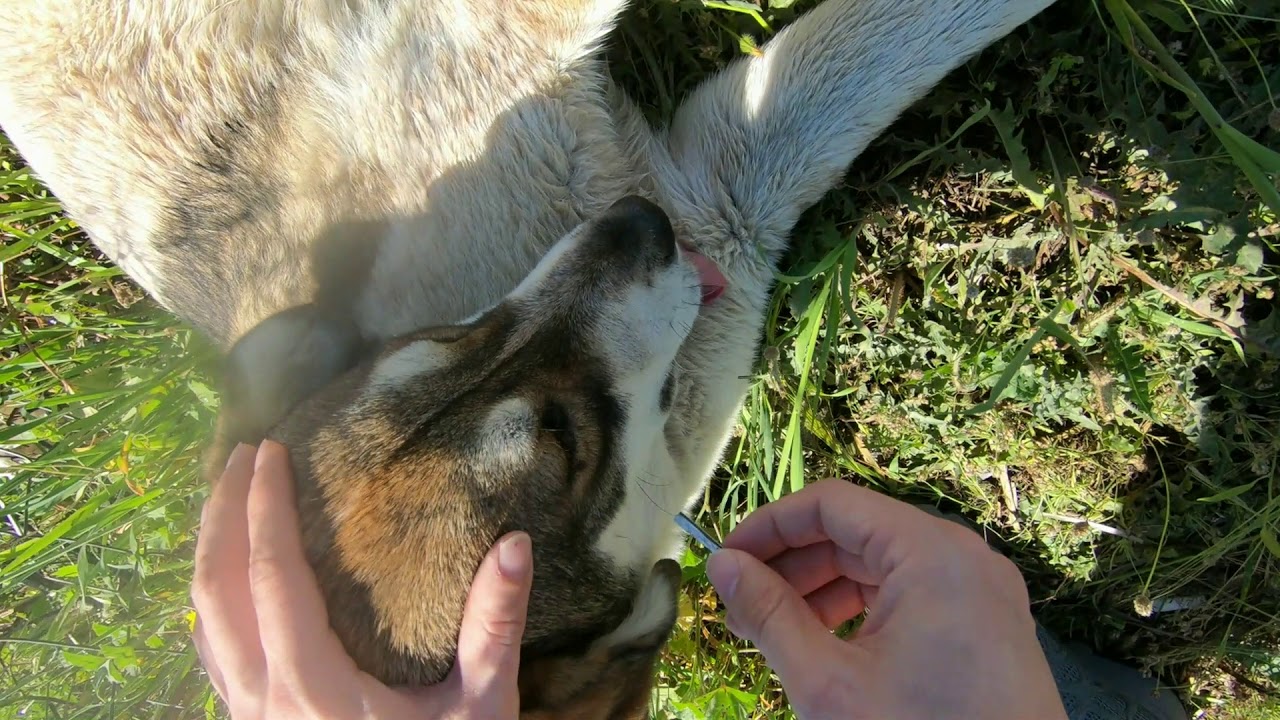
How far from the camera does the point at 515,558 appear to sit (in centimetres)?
192

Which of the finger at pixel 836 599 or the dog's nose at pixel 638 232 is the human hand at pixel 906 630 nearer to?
the finger at pixel 836 599

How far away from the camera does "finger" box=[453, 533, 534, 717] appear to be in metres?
1.88

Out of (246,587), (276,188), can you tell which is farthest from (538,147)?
(246,587)

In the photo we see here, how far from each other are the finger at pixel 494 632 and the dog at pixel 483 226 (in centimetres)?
14

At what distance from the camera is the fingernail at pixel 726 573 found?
2131mm

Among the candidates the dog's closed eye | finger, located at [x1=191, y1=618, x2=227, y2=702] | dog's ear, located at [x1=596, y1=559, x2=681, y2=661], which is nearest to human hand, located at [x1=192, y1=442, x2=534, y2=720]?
finger, located at [x1=191, y1=618, x2=227, y2=702]

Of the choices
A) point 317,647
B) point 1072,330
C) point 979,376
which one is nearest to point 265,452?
point 317,647

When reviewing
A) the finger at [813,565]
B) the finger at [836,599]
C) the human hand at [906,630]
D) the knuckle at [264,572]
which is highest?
the knuckle at [264,572]

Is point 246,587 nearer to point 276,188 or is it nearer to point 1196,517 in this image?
point 276,188

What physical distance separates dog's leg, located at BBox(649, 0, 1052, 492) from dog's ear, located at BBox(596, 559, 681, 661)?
0.61 m

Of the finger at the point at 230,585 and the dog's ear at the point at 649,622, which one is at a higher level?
the finger at the point at 230,585

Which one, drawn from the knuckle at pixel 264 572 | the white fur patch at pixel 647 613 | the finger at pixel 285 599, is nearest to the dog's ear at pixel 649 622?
the white fur patch at pixel 647 613

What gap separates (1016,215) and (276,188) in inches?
109

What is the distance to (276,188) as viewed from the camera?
2.70 m
